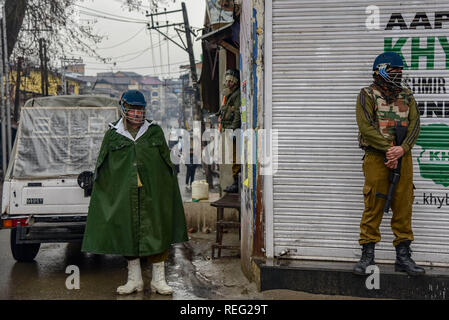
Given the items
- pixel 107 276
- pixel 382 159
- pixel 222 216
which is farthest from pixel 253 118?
pixel 107 276

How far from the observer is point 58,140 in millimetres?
6754

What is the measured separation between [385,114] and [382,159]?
0.43 m

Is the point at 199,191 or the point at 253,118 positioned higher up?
the point at 253,118

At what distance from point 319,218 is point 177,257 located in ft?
8.53

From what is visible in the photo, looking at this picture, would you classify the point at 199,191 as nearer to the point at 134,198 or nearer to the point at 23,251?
the point at 23,251

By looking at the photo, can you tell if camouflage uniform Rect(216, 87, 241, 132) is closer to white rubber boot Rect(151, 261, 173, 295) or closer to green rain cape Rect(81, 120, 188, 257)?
green rain cape Rect(81, 120, 188, 257)

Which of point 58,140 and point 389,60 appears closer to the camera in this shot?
point 389,60

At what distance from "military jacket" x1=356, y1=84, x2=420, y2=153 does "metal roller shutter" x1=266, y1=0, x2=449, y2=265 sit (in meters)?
0.42

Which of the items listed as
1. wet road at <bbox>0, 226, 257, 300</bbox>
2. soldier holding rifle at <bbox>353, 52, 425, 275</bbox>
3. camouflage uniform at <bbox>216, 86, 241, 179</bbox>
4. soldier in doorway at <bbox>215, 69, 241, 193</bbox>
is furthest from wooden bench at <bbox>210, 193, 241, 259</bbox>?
soldier holding rifle at <bbox>353, 52, 425, 275</bbox>

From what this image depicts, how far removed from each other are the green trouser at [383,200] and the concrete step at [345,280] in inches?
14.7

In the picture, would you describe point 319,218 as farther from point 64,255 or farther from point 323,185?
point 64,255

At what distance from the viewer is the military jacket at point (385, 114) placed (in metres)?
4.48
